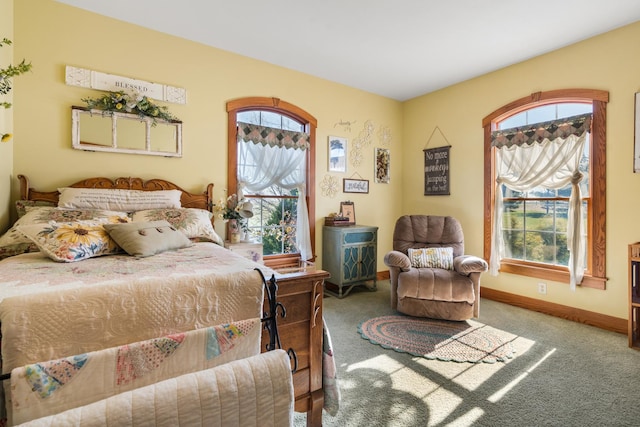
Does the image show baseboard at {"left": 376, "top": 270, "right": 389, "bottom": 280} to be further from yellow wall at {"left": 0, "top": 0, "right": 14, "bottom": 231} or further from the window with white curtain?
yellow wall at {"left": 0, "top": 0, "right": 14, "bottom": 231}

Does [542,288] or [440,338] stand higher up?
[542,288]

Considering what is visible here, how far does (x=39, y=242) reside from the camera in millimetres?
1774

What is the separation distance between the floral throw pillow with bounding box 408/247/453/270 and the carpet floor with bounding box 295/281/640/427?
0.89m

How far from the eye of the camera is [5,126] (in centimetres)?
241

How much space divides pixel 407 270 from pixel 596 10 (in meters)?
2.88

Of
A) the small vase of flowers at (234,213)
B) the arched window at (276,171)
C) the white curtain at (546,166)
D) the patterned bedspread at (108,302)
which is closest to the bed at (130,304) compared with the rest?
the patterned bedspread at (108,302)

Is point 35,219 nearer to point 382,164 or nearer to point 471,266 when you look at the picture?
point 471,266

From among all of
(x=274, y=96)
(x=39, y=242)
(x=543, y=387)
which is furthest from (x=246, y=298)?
(x=274, y=96)

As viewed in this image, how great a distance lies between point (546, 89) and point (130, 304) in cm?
441

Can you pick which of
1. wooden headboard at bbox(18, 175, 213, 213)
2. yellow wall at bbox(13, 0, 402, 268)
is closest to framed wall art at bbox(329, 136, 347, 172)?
yellow wall at bbox(13, 0, 402, 268)

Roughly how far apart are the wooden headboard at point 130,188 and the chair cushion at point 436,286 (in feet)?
7.42

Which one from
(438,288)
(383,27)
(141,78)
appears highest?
(383,27)

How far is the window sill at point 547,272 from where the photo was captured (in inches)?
124

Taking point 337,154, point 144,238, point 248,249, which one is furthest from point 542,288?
point 144,238
